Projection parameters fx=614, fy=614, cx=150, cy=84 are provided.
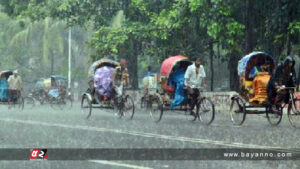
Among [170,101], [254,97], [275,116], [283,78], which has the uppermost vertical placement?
[283,78]

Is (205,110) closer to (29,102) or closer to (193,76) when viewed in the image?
(193,76)

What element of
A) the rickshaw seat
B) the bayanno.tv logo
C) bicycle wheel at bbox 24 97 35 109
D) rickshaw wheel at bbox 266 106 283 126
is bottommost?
the bayanno.tv logo

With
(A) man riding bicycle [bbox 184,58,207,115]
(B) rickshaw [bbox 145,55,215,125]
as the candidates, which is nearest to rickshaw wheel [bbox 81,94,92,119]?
(B) rickshaw [bbox 145,55,215,125]

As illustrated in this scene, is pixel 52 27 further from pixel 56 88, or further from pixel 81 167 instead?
pixel 81 167

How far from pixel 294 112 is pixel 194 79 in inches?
120

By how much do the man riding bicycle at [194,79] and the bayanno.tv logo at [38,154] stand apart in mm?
7248

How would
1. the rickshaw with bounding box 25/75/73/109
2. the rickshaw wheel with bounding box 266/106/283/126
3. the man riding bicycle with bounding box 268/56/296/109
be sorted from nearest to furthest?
the man riding bicycle with bounding box 268/56/296/109 → the rickshaw wheel with bounding box 266/106/283/126 → the rickshaw with bounding box 25/75/73/109

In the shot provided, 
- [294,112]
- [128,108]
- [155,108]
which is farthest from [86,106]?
[294,112]

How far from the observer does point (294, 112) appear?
14742 mm

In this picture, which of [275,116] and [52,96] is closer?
[275,116]

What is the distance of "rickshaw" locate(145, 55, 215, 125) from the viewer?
16312mm

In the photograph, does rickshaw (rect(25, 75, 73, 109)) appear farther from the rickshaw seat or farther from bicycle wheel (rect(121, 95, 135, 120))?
the rickshaw seat

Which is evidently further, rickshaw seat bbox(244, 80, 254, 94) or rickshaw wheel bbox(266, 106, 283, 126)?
rickshaw seat bbox(244, 80, 254, 94)

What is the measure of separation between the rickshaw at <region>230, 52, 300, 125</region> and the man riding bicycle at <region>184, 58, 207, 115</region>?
3.21ft
